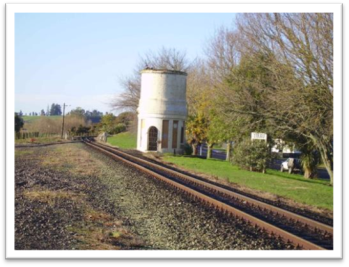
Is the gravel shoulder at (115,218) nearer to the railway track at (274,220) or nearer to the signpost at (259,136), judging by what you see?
the railway track at (274,220)

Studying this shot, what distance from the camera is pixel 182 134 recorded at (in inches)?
1112

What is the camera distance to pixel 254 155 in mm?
20812

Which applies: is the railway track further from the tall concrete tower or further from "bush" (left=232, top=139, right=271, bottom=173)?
the tall concrete tower

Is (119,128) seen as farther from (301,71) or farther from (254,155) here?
(301,71)

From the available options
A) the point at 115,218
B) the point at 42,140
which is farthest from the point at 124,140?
the point at 115,218


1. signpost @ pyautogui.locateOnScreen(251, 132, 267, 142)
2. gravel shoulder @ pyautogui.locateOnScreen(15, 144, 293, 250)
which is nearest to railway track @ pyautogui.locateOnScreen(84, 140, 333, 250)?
gravel shoulder @ pyautogui.locateOnScreen(15, 144, 293, 250)

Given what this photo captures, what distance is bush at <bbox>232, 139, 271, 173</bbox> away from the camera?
20.7m

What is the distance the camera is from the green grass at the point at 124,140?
103 ft

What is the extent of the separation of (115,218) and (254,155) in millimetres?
12576

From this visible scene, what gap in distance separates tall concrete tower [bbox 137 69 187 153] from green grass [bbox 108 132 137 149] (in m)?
3.81

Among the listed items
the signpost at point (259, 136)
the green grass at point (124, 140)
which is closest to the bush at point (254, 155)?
the signpost at point (259, 136)
